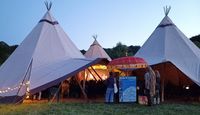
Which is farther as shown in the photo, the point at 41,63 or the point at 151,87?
the point at 41,63

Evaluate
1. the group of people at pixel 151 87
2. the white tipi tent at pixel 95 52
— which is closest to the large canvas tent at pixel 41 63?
the group of people at pixel 151 87

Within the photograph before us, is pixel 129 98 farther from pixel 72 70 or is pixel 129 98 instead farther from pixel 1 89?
pixel 1 89

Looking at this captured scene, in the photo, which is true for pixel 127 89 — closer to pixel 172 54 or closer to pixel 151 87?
pixel 151 87

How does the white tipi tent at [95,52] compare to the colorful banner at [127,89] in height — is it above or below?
above

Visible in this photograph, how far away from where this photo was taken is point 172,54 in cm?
1462

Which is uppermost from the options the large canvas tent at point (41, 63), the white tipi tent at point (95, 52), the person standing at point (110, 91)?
the white tipi tent at point (95, 52)

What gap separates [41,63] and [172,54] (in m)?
5.22

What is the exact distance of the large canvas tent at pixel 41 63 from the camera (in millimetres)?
12461

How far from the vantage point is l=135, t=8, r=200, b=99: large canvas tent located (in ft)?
45.3

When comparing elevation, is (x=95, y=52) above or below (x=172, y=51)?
above

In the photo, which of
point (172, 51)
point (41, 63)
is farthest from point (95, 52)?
point (41, 63)

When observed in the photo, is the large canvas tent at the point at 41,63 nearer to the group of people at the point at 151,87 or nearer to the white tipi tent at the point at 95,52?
the group of people at the point at 151,87

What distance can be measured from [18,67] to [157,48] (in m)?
5.88

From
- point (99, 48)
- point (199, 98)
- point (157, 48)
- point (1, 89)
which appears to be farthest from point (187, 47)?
point (99, 48)
